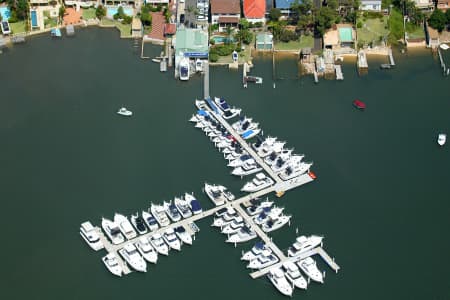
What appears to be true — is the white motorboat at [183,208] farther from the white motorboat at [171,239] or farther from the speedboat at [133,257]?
the speedboat at [133,257]

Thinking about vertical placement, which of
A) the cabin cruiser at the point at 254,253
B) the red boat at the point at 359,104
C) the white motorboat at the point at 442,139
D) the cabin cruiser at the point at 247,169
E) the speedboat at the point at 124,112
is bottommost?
the cabin cruiser at the point at 254,253

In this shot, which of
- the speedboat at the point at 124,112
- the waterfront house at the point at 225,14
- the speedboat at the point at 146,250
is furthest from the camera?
the waterfront house at the point at 225,14

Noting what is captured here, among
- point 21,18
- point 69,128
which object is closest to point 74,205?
point 69,128

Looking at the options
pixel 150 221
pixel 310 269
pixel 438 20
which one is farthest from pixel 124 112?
pixel 438 20

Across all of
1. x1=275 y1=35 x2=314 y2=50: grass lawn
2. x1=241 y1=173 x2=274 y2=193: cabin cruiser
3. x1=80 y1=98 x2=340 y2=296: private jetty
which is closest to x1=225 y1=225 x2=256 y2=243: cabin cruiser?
x1=80 y1=98 x2=340 y2=296: private jetty

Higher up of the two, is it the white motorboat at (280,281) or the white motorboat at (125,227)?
the white motorboat at (125,227)

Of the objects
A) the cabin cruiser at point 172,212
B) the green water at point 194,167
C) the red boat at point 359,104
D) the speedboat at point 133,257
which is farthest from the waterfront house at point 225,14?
the speedboat at point 133,257
